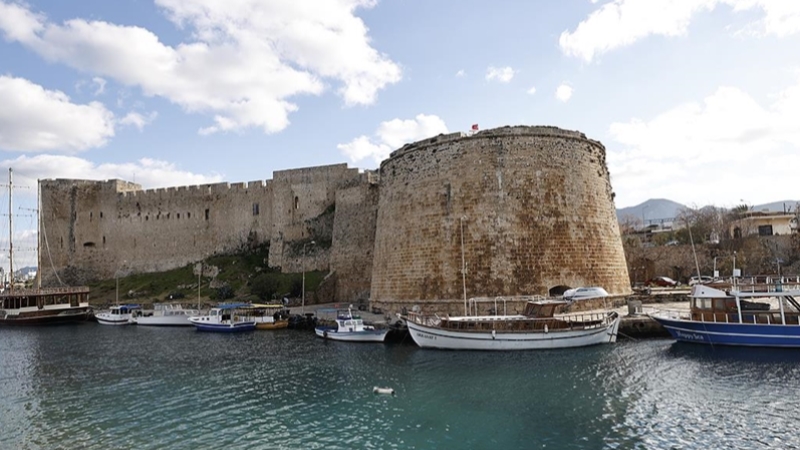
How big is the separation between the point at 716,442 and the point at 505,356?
7.60 metres

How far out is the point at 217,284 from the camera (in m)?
33.0

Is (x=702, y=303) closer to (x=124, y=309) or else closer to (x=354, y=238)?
(x=354, y=238)

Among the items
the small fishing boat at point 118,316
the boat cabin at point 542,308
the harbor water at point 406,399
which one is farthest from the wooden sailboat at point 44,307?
the boat cabin at point 542,308

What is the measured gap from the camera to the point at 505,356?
16109 mm

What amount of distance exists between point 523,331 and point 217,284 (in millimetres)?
22131

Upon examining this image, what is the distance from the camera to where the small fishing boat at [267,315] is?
955 inches

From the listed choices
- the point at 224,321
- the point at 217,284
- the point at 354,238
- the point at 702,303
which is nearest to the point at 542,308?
the point at 702,303

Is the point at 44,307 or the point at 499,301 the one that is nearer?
the point at 499,301

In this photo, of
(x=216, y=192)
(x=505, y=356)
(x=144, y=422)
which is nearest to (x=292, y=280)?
(x=216, y=192)

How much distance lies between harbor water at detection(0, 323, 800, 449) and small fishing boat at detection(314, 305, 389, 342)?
939 mm

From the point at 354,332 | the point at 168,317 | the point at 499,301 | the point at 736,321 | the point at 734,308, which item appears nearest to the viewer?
the point at 736,321

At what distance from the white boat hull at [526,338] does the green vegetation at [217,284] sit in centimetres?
1328

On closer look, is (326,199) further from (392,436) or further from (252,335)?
(392,436)

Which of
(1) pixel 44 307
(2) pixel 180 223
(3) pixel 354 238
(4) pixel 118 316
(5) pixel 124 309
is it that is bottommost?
(4) pixel 118 316
